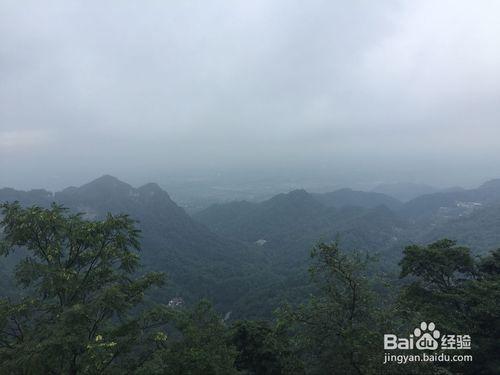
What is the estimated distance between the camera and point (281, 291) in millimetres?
93312

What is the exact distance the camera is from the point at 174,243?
512ft

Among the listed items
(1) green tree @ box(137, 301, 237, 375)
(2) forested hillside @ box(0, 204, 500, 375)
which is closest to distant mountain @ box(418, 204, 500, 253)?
(2) forested hillside @ box(0, 204, 500, 375)

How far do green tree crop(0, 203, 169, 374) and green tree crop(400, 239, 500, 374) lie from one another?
967cm

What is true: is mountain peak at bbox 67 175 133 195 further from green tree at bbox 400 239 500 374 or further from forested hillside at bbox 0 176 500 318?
green tree at bbox 400 239 500 374

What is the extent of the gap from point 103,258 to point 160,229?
160151mm

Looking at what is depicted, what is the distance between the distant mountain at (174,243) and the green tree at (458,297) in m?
85.0

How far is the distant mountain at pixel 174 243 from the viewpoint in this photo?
11138 cm

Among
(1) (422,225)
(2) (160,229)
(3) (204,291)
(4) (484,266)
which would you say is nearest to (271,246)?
(2) (160,229)

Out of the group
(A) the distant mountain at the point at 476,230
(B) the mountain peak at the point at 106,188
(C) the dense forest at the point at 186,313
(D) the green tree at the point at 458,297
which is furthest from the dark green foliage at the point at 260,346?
(B) the mountain peak at the point at 106,188

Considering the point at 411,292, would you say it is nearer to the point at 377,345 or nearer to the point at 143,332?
the point at 377,345

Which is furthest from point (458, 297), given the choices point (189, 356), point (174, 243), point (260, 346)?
point (174, 243)

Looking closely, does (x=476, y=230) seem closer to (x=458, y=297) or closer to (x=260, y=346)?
(x=458, y=297)

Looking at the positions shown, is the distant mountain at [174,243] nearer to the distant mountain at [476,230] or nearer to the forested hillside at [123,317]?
the distant mountain at [476,230]

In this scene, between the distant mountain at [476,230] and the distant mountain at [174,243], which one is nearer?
the distant mountain at [174,243]
